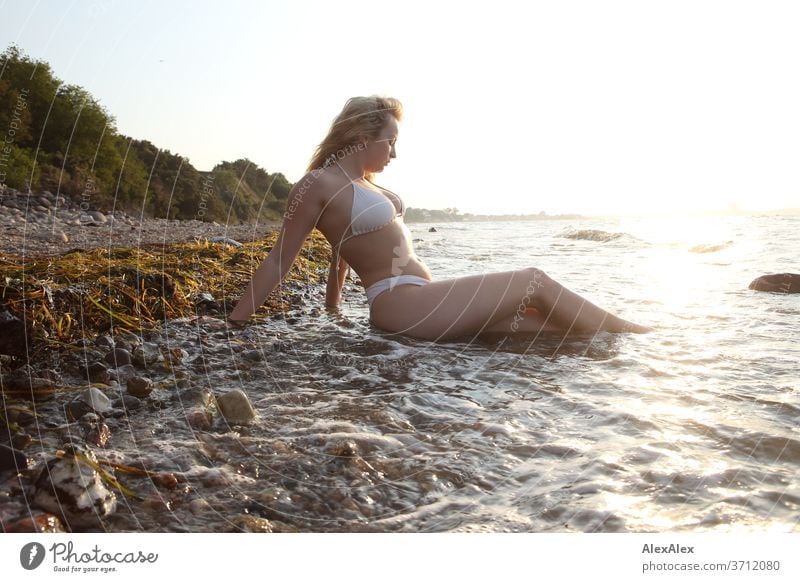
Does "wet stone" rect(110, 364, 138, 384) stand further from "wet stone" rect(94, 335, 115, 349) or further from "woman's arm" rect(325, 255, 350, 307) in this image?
"woman's arm" rect(325, 255, 350, 307)

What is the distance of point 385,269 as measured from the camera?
184 inches

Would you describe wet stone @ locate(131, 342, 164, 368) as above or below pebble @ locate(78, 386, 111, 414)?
above

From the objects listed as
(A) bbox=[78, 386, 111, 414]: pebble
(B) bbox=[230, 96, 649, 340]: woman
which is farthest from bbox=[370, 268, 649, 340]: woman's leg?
(A) bbox=[78, 386, 111, 414]: pebble

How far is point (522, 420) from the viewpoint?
2.84 meters

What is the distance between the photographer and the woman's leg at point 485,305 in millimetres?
4453

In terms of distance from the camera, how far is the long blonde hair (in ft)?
15.3

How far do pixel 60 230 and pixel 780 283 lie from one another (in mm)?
10518

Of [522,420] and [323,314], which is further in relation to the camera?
[323,314]

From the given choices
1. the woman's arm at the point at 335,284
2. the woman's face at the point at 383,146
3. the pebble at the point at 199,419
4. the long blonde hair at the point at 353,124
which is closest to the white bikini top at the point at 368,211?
the long blonde hair at the point at 353,124

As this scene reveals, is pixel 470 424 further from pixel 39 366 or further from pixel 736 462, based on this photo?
pixel 39 366

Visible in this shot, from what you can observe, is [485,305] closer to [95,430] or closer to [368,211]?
[368,211]

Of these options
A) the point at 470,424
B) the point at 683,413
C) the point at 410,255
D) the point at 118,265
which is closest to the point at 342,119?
the point at 410,255

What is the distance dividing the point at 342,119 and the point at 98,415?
115 inches

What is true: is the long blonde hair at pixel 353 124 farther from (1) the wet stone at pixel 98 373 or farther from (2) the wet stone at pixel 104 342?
(1) the wet stone at pixel 98 373
